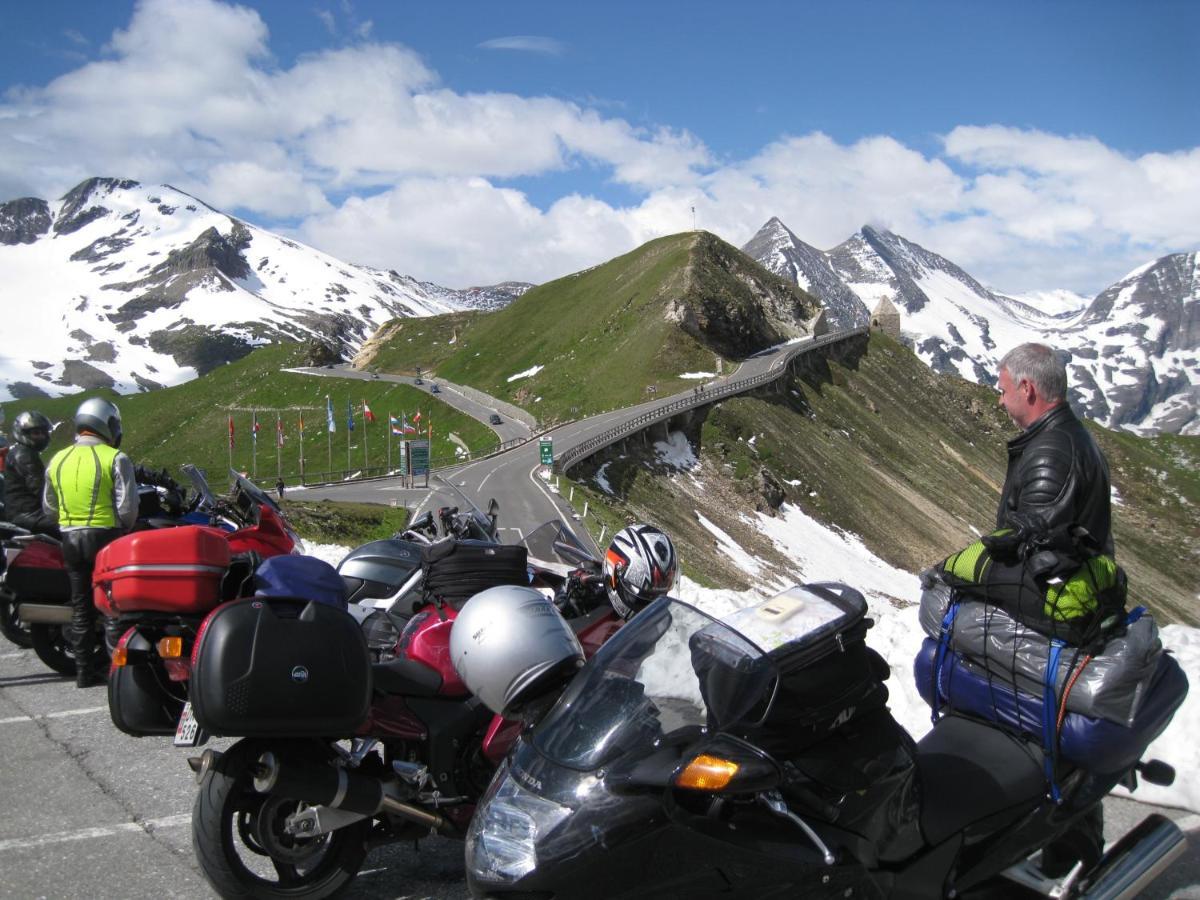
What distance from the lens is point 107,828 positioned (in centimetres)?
547

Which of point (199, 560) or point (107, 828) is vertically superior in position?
point (199, 560)

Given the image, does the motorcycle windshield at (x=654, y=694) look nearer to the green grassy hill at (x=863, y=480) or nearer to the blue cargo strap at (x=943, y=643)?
the blue cargo strap at (x=943, y=643)

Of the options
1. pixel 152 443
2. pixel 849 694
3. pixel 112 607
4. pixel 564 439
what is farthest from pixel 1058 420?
pixel 152 443

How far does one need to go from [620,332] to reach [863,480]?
39149mm

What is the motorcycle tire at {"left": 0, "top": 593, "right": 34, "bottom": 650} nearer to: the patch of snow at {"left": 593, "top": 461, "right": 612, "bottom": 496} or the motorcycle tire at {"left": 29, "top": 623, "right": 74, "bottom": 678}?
the motorcycle tire at {"left": 29, "top": 623, "right": 74, "bottom": 678}

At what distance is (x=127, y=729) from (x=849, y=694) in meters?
4.33

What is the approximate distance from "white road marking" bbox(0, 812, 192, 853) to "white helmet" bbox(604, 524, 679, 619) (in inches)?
116

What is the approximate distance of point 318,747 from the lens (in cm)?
464

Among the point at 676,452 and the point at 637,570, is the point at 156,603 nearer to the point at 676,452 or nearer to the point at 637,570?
the point at 637,570

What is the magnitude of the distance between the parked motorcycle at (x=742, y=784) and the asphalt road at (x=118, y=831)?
1.73 meters

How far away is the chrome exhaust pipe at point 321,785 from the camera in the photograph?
4.43 meters

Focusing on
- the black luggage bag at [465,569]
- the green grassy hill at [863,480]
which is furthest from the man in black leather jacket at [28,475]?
the green grassy hill at [863,480]

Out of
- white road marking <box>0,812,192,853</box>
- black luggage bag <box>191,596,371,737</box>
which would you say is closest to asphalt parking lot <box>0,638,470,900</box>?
white road marking <box>0,812,192,853</box>

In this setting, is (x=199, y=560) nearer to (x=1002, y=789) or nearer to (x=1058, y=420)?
(x=1002, y=789)
